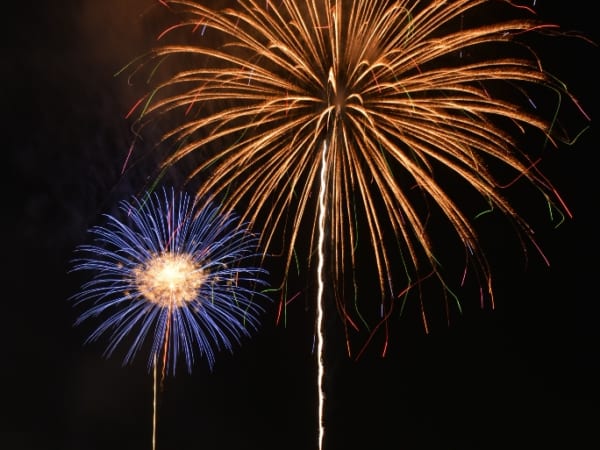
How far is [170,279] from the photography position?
12.0 m

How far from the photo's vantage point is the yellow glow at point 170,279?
11898 mm

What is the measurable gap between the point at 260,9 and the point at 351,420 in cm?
1402

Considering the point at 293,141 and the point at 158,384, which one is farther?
the point at 158,384

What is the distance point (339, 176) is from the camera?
891 centimetres

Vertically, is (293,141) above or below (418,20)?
below

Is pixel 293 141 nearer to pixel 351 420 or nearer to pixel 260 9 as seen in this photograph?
pixel 260 9

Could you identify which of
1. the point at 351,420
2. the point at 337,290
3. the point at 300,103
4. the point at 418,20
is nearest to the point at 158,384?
the point at 351,420

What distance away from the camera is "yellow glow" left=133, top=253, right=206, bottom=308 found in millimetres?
11898

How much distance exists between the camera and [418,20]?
27.5ft

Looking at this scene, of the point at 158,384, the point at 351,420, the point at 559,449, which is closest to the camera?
the point at 158,384

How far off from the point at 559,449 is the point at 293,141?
534 inches

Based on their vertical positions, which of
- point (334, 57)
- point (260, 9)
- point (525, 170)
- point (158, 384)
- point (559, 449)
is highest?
point (260, 9)

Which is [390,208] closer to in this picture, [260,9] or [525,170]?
[525,170]

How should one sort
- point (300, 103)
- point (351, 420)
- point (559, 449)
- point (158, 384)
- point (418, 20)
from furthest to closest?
point (351, 420) → point (559, 449) → point (158, 384) → point (300, 103) → point (418, 20)
